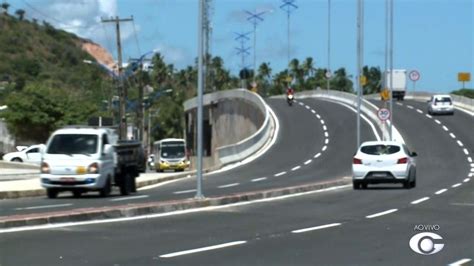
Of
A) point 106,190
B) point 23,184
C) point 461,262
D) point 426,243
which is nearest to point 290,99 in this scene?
point 23,184

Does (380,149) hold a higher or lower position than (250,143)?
higher

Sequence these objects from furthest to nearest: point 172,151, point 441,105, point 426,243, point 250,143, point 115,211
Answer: point 172,151
point 441,105
point 250,143
point 115,211
point 426,243

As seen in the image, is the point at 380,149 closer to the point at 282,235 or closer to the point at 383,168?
the point at 383,168

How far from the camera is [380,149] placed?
3144cm

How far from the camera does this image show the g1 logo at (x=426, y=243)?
13094mm

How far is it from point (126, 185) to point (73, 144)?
2637mm

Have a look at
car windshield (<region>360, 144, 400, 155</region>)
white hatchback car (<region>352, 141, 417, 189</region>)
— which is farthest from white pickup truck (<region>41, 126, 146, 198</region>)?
car windshield (<region>360, 144, 400, 155</region>)

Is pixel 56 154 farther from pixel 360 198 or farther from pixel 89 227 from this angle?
pixel 89 227

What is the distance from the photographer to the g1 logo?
13.1m

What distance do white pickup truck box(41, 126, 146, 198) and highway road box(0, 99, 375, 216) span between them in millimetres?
740

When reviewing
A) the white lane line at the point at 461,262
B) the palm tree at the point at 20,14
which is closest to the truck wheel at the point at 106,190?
the white lane line at the point at 461,262

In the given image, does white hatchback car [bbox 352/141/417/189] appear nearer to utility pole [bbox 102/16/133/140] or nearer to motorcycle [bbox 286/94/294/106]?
utility pole [bbox 102/16/133/140]

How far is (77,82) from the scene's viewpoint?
435ft

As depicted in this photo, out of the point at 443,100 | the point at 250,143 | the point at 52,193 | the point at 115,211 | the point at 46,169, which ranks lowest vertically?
the point at 52,193
